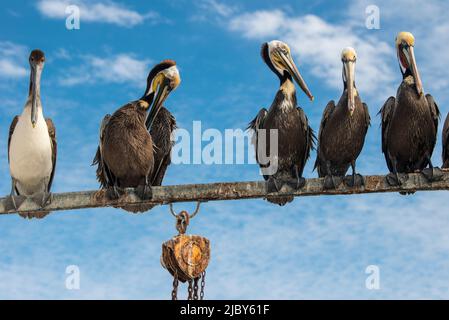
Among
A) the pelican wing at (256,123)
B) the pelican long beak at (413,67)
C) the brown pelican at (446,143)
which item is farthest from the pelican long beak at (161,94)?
the brown pelican at (446,143)

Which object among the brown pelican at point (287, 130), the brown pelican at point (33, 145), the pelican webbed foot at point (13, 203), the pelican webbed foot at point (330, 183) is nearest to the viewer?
the pelican webbed foot at point (330, 183)

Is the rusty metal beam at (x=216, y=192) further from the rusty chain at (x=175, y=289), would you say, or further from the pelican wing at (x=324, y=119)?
the pelican wing at (x=324, y=119)

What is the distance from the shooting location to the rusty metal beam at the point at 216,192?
27.3ft

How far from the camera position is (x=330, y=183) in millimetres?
8531

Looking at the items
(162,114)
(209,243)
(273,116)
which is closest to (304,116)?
(273,116)

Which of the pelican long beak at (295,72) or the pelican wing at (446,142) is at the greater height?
the pelican long beak at (295,72)

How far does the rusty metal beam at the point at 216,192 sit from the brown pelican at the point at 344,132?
280 cm

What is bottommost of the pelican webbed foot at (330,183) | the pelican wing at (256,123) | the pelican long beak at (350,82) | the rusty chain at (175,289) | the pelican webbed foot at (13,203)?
the rusty chain at (175,289)

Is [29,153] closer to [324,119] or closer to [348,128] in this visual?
[324,119]

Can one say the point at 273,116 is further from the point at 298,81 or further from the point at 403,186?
the point at 403,186

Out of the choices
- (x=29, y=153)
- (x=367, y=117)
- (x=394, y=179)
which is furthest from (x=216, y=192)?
(x=29, y=153)

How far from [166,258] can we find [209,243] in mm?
403

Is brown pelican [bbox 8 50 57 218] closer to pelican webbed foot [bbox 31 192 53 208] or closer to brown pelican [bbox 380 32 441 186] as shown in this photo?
pelican webbed foot [bbox 31 192 53 208]

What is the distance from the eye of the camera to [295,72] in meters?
12.2
